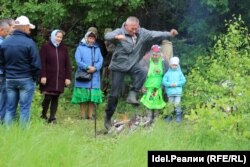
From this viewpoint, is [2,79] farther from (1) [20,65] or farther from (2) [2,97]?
(1) [20,65]

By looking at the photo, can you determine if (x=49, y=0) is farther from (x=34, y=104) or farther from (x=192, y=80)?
(x=192, y=80)

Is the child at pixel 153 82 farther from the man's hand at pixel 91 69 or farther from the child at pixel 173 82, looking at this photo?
the man's hand at pixel 91 69

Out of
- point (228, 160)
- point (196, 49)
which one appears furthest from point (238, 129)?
point (196, 49)

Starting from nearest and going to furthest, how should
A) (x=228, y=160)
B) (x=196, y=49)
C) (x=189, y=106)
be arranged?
(x=228, y=160) → (x=189, y=106) → (x=196, y=49)

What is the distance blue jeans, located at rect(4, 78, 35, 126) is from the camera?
7.29 metres

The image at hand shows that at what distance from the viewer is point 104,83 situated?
11609 millimetres

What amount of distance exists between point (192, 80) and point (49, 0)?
4.06 metres

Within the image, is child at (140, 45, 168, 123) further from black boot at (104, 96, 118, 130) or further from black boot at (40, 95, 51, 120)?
black boot at (40, 95, 51, 120)

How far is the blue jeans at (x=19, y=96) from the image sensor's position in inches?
287

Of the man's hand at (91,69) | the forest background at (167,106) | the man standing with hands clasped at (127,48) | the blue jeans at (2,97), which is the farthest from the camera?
the man's hand at (91,69)

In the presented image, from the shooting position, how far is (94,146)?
253 inches

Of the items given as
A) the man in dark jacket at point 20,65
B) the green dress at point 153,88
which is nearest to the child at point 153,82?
the green dress at point 153,88

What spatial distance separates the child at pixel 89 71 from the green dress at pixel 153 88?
1.38 metres

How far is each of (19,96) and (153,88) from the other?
2.49 metres
